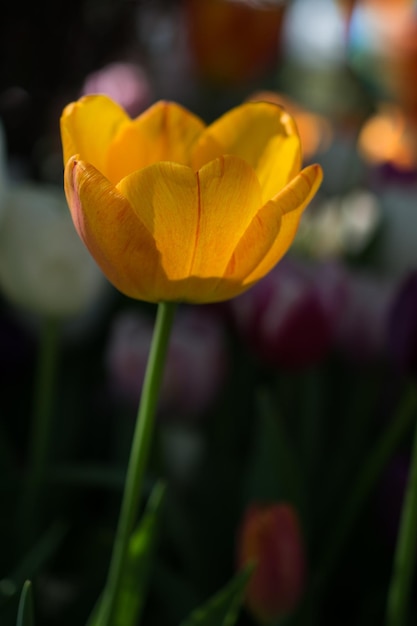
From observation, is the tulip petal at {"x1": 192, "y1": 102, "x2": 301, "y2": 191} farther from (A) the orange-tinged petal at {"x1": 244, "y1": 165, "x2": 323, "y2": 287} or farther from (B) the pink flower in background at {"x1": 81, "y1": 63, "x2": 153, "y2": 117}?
(B) the pink flower in background at {"x1": 81, "y1": 63, "x2": 153, "y2": 117}

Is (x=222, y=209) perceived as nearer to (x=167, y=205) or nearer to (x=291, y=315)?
(x=167, y=205)

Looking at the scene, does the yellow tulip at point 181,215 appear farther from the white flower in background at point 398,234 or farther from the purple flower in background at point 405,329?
the white flower in background at point 398,234

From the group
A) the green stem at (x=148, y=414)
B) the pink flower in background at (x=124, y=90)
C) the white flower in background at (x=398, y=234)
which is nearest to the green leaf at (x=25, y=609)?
the green stem at (x=148, y=414)

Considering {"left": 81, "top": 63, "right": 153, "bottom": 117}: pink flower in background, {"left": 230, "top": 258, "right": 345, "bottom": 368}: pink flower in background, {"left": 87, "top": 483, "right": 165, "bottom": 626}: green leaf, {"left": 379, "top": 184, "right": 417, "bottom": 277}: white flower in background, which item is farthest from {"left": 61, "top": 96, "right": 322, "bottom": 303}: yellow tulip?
{"left": 81, "top": 63, "right": 153, "bottom": 117}: pink flower in background

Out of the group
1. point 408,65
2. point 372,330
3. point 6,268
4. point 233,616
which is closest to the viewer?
point 233,616

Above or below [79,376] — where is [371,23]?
above

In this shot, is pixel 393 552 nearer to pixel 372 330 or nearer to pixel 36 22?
pixel 372 330

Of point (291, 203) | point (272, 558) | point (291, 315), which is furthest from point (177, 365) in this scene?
point (291, 203)

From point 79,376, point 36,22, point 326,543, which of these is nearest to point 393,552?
point 326,543
